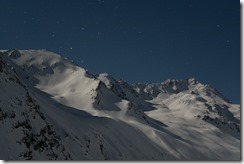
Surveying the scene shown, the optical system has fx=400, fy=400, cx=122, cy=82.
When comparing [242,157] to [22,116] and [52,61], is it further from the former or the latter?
[52,61]

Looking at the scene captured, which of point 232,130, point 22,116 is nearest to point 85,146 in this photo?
point 22,116

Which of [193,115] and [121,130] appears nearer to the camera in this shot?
[121,130]

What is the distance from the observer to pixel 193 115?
199125mm

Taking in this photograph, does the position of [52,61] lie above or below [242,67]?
above

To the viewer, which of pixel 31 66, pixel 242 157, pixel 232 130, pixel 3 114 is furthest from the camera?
pixel 232 130

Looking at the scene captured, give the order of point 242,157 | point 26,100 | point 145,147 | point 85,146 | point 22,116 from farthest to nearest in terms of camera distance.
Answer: point 145,147
point 85,146
point 26,100
point 22,116
point 242,157

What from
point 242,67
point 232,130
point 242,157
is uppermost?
point 232,130

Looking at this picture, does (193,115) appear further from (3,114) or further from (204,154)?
(3,114)

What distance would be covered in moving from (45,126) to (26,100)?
10.4 feet

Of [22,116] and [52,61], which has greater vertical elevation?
[52,61]

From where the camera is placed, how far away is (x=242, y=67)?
1232cm

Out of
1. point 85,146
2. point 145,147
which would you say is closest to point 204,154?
point 145,147

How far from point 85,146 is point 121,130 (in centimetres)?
2474

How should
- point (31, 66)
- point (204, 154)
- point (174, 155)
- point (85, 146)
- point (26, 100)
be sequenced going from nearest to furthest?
point (26, 100) → point (85, 146) → point (174, 155) → point (204, 154) → point (31, 66)
